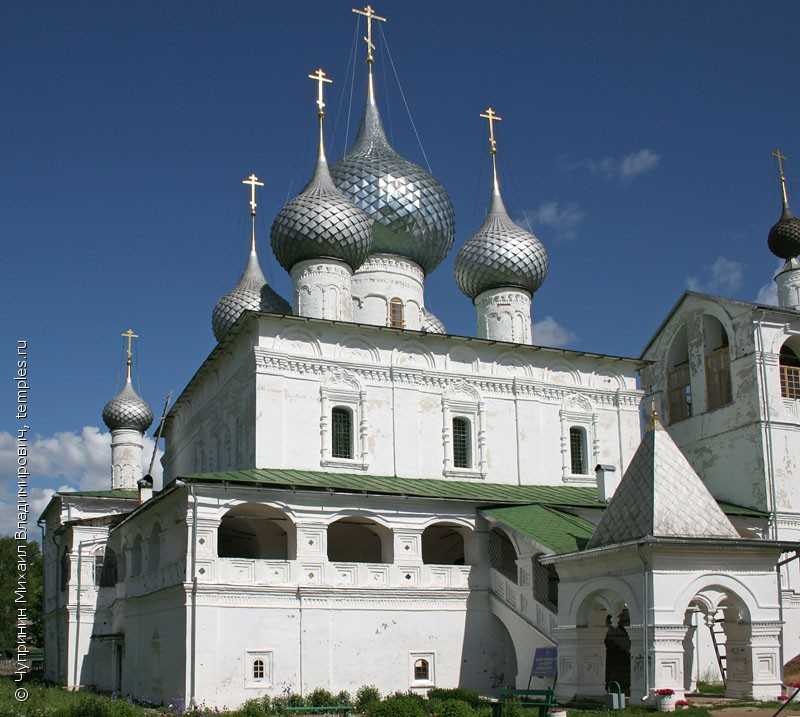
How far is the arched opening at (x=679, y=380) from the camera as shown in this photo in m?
28.1

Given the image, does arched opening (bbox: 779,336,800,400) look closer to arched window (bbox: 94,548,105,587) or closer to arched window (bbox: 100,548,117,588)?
arched window (bbox: 100,548,117,588)

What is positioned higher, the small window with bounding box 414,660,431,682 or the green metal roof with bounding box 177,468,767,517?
the green metal roof with bounding box 177,468,767,517

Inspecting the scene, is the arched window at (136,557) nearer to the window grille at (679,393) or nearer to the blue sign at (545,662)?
the blue sign at (545,662)

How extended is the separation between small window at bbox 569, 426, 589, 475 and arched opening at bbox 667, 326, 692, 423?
3.80m

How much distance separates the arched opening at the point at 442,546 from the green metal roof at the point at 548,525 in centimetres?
231

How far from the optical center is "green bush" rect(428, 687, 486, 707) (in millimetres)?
17250

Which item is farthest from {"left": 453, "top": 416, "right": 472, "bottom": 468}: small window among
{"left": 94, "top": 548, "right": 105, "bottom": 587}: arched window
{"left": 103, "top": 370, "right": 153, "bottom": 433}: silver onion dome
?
{"left": 103, "top": 370, "right": 153, "bottom": 433}: silver onion dome

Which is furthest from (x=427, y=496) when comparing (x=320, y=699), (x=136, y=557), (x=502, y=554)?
(x=136, y=557)

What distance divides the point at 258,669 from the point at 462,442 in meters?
7.50

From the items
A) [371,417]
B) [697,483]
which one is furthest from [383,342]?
[697,483]

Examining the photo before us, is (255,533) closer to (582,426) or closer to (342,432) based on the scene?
(342,432)

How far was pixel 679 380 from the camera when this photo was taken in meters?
28.4

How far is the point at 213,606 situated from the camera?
19.0m

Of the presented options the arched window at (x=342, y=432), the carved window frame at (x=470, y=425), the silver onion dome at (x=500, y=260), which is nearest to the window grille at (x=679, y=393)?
the silver onion dome at (x=500, y=260)
